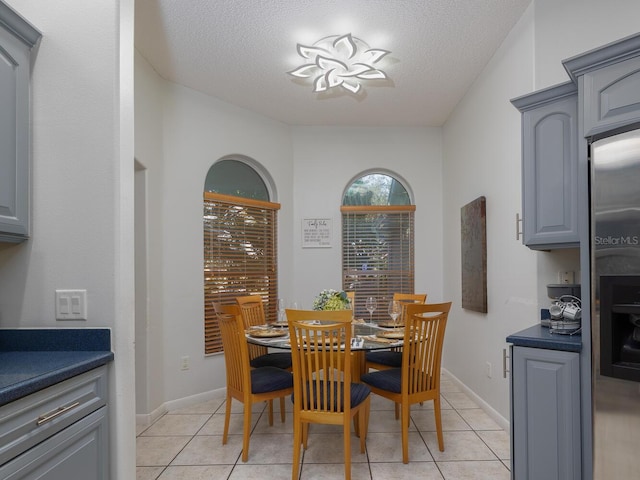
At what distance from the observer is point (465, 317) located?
3992mm

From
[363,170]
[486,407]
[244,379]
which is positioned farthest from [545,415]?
[363,170]

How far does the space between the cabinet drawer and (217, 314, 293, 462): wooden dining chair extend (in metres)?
1.06

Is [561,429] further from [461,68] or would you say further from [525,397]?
[461,68]

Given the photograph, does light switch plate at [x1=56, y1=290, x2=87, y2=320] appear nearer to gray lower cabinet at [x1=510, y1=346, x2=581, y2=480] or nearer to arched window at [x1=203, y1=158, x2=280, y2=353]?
gray lower cabinet at [x1=510, y1=346, x2=581, y2=480]

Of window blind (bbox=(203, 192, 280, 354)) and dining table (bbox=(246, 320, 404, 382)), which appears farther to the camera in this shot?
window blind (bbox=(203, 192, 280, 354))

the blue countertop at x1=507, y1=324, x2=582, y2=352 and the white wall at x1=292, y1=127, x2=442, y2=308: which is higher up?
the white wall at x1=292, y1=127, x2=442, y2=308

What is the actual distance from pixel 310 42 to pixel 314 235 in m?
2.32

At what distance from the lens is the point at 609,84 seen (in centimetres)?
175

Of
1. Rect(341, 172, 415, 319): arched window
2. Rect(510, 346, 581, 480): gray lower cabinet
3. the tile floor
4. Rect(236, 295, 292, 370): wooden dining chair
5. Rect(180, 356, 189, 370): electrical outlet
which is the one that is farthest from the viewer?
Rect(341, 172, 415, 319): arched window

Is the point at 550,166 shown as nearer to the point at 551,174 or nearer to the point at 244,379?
the point at 551,174

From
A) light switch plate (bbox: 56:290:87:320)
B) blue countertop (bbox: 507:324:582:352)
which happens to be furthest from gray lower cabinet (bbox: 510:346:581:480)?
light switch plate (bbox: 56:290:87:320)

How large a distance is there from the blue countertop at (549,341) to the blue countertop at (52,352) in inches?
74.3

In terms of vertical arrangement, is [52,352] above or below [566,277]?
below

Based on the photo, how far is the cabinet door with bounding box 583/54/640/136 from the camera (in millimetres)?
1680
